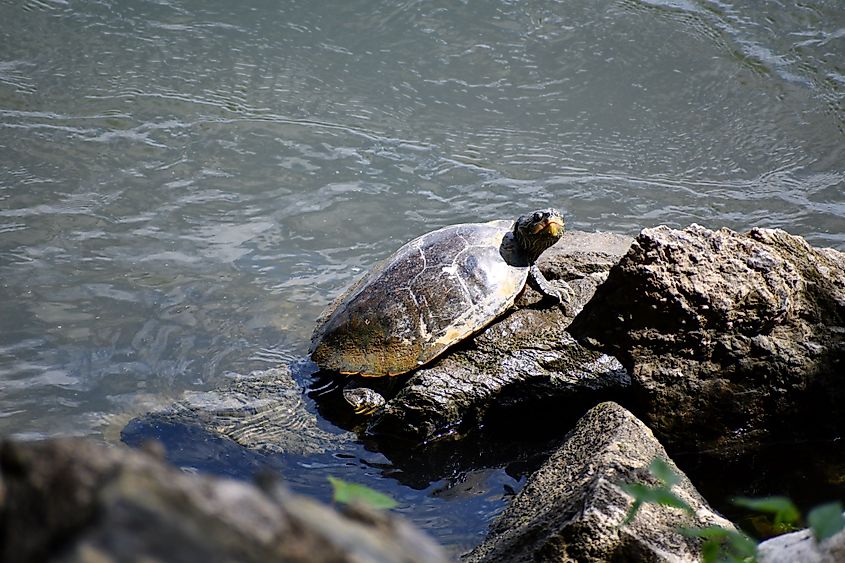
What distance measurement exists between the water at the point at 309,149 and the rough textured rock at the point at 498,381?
4.11ft

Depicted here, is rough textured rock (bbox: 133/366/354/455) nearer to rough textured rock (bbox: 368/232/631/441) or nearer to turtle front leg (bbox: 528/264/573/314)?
rough textured rock (bbox: 368/232/631/441)

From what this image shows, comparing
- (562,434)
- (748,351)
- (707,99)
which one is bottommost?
(562,434)

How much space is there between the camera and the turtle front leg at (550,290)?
4.58 m

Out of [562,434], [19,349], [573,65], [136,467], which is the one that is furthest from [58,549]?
[573,65]

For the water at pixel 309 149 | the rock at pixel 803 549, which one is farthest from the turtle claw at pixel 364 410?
the rock at pixel 803 549

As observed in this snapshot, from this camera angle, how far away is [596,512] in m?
2.62

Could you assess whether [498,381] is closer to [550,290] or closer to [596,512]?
[550,290]

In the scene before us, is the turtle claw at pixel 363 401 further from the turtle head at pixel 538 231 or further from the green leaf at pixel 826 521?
the green leaf at pixel 826 521

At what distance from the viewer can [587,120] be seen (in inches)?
327

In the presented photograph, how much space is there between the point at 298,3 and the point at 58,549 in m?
9.38

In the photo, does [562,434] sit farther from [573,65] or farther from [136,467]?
[573,65]

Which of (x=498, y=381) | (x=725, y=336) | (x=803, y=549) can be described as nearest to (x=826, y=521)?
(x=803, y=549)

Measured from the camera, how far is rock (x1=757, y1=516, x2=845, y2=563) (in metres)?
1.68

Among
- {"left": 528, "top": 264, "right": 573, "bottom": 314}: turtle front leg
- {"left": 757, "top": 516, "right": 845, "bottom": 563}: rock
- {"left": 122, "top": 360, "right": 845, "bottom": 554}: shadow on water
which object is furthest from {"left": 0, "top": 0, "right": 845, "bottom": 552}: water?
{"left": 757, "top": 516, "right": 845, "bottom": 563}: rock
